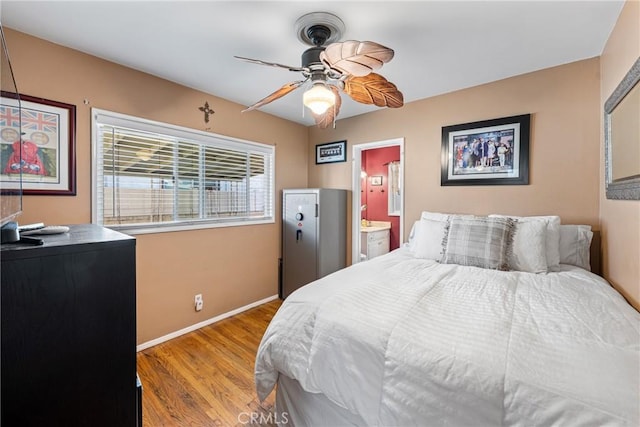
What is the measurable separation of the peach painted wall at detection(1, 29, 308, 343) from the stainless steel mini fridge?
171mm

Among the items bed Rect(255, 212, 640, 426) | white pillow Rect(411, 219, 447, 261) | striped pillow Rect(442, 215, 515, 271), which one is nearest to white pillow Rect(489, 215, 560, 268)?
bed Rect(255, 212, 640, 426)

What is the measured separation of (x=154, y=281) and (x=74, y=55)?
6.04 feet

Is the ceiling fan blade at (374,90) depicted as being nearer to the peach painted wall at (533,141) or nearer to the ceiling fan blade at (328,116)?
the ceiling fan blade at (328,116)

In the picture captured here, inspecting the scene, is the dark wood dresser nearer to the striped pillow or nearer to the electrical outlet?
the electrical outlet

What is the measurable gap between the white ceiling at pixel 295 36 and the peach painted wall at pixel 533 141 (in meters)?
0.17

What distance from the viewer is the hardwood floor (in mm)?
1669

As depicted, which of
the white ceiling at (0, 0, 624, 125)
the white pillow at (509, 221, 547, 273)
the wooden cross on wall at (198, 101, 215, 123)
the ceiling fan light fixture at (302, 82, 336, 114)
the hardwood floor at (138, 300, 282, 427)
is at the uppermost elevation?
the white ceiling at (0, 0, 624, 125)

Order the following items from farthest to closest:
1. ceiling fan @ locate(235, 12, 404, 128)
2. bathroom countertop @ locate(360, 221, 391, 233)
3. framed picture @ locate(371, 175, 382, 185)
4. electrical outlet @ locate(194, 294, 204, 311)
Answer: framed picture @ locate(371, 175, 382, 185) < bathroom countertop @ locate(360, 221, 391, 233) < electrical outlet @ locate(194, 294, 204, 311) < ceiling fan @ locate(235, 12, 404, 128)

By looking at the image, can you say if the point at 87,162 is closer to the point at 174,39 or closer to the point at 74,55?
the point at 74,55

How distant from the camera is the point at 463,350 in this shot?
3.20 ft

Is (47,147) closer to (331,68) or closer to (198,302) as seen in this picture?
(198,302)

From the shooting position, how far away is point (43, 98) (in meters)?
1.90

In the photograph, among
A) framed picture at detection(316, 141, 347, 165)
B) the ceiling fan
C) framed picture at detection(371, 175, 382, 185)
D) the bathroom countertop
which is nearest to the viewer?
the ceiling fan

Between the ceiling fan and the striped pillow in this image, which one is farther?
the striped pillow
